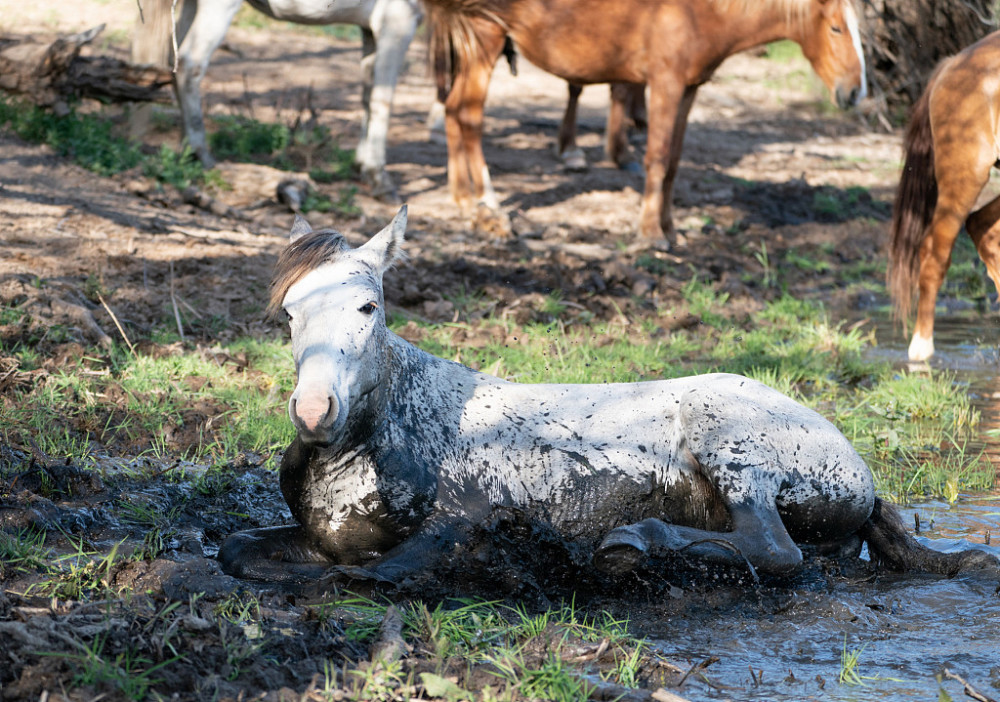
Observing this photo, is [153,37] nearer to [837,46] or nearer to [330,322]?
[837,46]

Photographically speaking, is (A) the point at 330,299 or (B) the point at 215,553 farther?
(B) the point at 215,553

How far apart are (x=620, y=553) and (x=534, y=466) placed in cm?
61

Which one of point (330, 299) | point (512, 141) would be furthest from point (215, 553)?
point (512, 141)

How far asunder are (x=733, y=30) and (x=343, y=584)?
759 centimetres

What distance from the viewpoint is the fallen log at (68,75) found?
868 cm

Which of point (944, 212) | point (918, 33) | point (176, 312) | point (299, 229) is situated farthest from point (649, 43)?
point (918, 33)

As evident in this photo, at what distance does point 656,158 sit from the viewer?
9719 millimetres

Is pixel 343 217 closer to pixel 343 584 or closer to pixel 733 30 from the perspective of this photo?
pixel 733 30

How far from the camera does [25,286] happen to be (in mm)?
6078

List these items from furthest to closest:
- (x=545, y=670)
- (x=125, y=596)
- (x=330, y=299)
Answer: (x=330, y=299), (x=125, y=596), (x=545, y=670)

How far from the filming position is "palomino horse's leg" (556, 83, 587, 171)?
11.9m

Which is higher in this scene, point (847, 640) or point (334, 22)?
point (334, 22)

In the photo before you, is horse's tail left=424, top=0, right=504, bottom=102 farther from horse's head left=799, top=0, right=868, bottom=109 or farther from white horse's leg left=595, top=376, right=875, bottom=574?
white horse's leg left=595, top=376, right=875, bottom=574

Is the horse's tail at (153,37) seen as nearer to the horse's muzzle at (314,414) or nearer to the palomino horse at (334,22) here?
the palomino horse at (334,22)
